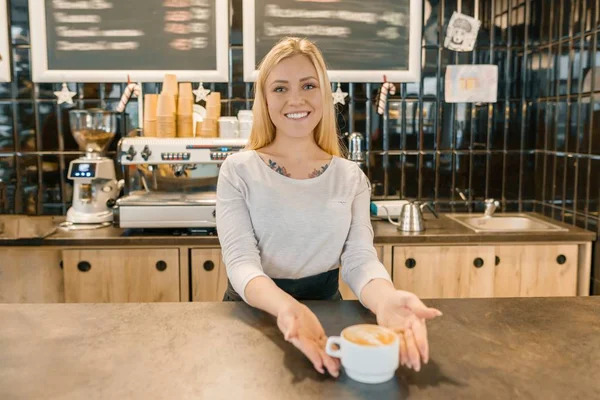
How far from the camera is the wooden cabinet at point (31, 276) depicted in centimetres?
262

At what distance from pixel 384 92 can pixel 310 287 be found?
1837mm

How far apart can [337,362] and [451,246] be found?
5.89 ft

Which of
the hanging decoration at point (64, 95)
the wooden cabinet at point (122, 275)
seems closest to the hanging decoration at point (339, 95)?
the wooden cabinet at point (122, 275)

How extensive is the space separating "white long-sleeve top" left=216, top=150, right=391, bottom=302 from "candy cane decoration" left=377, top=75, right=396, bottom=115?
1683 mm

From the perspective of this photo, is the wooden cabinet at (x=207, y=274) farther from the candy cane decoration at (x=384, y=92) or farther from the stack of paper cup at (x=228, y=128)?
the candy cane decoration at (x=384, y=92)

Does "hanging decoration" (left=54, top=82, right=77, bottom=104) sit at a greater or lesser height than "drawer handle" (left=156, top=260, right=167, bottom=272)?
greater

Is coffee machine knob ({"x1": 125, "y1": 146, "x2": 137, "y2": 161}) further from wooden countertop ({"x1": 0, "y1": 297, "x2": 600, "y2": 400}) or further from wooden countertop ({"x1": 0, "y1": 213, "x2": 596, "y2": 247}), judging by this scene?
wooden countertop ({"x1": 0, "y1": 297, "x2": 600, "y2": 400})

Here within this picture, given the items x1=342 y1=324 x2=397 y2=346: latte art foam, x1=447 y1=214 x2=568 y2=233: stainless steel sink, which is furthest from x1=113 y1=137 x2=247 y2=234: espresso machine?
x1=342 y1=324 x2=397 y2=346: latte art foam

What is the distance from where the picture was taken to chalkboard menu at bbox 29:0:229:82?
9.89 feet

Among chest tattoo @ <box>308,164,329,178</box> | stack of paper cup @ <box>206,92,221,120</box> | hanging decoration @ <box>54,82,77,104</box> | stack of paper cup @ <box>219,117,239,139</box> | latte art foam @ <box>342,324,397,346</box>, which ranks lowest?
latte art foam @ <box>342,324,397,346</box>

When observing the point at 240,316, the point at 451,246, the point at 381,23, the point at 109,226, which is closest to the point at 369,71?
the point at 381,23

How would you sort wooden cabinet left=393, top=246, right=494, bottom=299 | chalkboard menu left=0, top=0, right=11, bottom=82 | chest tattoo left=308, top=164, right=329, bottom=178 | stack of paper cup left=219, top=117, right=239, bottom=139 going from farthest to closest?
chalkboard menu left=0, top=0, right=11, bottom=82, stack of paper cup left=219, top=117, right=239, bottom=139, wooden cabinet left=393, top=246, right=494, bottom=299, chest tattoo left=308, top=164, right=329, bottom=178

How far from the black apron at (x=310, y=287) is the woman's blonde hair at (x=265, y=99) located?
352 millimetres

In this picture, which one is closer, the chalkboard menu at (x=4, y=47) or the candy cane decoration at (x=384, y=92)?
the chalkboard menu at (x=4, y=47)
